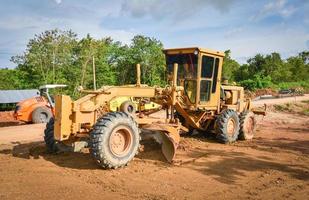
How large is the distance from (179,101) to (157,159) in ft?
8.97

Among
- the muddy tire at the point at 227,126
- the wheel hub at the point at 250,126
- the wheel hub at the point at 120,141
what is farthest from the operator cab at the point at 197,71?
the wheel hub at the point at 120,141

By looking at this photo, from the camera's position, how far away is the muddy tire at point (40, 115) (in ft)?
60.2

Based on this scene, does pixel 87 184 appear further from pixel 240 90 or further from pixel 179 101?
pixel 240 90

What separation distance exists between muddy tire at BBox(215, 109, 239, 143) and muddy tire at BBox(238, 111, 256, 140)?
41 centimetres

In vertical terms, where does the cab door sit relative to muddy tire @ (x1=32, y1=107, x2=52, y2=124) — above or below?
above

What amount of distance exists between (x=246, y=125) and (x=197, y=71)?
276 centimetres

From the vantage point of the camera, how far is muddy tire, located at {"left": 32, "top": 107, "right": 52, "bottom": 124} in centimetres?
1836

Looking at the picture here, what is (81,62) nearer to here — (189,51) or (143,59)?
(143,59)

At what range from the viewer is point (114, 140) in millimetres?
8109

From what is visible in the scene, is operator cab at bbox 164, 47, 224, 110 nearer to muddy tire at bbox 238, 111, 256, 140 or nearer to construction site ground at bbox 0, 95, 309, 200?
muddy tire at bbox 238, 111, 256, 140

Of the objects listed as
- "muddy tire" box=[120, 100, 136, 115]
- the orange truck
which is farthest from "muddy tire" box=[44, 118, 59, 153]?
the orange truck

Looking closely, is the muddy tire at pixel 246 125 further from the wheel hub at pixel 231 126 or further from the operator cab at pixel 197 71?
the operator cab at pixel 197 71

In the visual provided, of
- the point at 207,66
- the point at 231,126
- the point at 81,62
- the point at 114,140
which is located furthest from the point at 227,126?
the point at 81,62

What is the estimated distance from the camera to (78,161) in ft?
28.0
